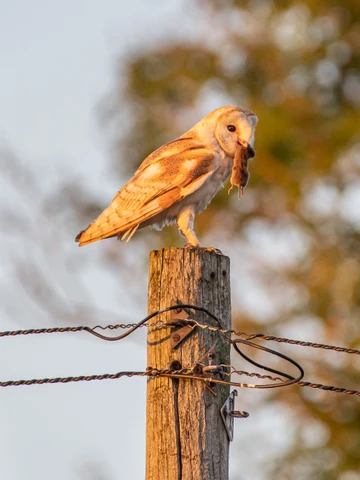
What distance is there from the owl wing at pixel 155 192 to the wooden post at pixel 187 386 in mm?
1379

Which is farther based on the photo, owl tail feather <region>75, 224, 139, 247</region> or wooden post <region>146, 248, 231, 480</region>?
owl tail feather <region>75, 224, 139, 247</region>

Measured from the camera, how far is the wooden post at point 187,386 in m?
3.82

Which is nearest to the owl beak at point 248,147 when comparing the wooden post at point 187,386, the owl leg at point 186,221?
the owl leg at point 186,221

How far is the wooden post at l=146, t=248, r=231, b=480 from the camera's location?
12.5 ft

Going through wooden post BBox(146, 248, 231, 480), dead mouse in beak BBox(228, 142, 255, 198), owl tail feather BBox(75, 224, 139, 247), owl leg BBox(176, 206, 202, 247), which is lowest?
wooden post BBox(146, 248, 231, 480)

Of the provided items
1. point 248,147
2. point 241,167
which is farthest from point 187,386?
point 248,147

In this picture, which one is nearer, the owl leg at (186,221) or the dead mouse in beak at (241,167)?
the dead mouse in beak at (241,167)

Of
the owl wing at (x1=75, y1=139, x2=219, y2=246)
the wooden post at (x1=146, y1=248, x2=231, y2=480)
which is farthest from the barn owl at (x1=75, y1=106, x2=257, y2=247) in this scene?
the wooden post at (x1=146, y1=248, x2=231, y2=480)

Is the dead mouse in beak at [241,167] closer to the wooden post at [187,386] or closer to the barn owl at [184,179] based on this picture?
the barn owl at [184,179]

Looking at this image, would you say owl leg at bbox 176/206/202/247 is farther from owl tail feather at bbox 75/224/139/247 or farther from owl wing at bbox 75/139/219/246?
owl tail feather at bbox 75/224/139/247

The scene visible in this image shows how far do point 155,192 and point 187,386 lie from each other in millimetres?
1849

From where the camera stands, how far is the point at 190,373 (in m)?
3.88

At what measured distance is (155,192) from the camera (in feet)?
18.1

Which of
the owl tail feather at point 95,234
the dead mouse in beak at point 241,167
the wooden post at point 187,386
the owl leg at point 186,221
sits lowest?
the wooden post at point 187,386
